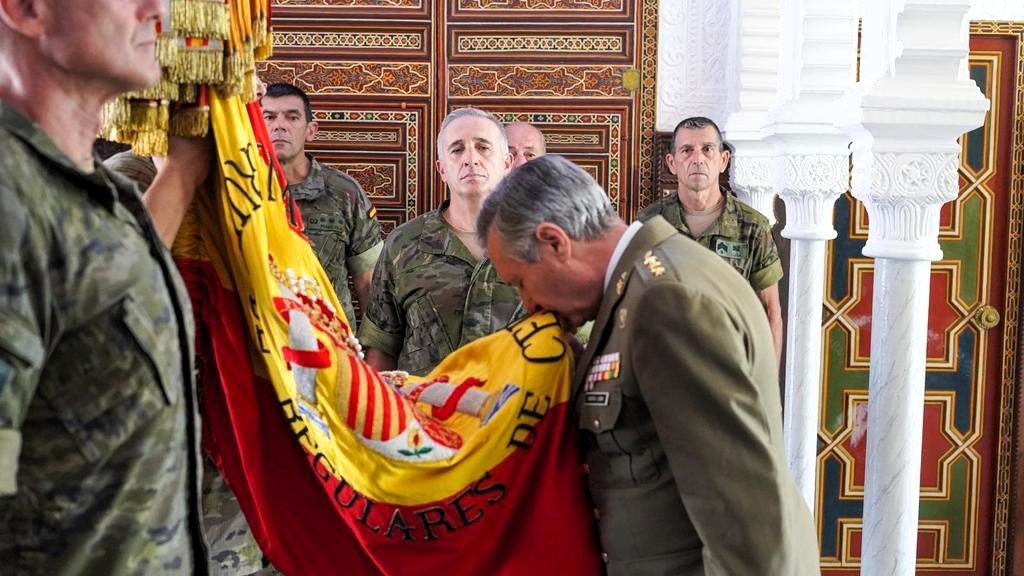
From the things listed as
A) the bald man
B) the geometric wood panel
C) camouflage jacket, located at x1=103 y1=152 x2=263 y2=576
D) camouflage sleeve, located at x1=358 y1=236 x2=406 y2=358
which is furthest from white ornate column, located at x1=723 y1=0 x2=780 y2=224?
camouflage jacket, located at x1=103 y1=152 x2=263 y2=576

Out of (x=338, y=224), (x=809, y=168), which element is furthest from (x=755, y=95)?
(x=338, y=224)

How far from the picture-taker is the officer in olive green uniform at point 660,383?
5.63 ft

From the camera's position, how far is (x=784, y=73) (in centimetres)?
536

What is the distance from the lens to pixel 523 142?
487 cm

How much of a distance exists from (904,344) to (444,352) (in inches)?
58.9

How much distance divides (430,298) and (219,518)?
1.65m

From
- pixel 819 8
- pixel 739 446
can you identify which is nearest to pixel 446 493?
pixel 739 446

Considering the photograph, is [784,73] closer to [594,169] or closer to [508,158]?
[594,169]

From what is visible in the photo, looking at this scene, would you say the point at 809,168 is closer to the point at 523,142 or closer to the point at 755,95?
the point at 755,95

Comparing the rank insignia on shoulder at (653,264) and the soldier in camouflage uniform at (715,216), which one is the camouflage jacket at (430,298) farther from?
the soldier in camouflage uniform at (715,216)

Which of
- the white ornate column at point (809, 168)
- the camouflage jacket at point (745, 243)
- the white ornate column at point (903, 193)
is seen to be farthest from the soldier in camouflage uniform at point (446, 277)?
the white ornate column at point (809, 168)

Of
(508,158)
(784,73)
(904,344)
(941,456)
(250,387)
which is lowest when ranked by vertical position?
(941,456)

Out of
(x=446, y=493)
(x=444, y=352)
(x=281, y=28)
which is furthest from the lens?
(x=281, y=28)

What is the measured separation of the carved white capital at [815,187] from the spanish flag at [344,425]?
338cm
